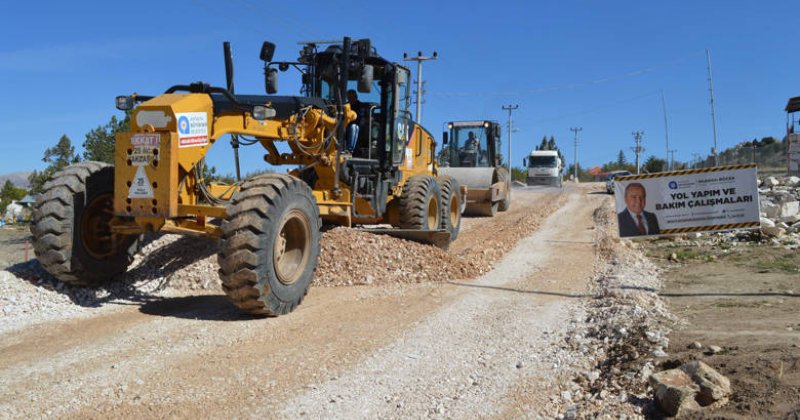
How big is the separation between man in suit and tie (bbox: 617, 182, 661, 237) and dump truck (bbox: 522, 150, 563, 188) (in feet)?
106

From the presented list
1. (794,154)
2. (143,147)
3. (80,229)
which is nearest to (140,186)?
(143,147)

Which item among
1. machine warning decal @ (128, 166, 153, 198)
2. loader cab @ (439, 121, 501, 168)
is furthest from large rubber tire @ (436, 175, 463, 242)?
loader cab @ (439, 121, 501, 168)

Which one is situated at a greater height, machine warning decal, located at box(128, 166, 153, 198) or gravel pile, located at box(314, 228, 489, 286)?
machine warning decal, located at box(128, 166, 153, 198)

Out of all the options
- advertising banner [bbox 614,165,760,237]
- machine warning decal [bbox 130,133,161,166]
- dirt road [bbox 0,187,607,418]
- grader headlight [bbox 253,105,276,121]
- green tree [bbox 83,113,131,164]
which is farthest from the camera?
green tree [bbox 83,113,131,164]

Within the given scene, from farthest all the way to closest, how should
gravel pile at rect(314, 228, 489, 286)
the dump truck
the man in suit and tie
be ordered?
the dump truck
the man in suit and tie
gravel pile at rect(314, 228, 489, 286)

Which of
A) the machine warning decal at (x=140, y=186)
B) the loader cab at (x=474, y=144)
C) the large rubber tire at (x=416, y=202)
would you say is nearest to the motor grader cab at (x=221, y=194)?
the machine warning decal at (x=140, y=186)

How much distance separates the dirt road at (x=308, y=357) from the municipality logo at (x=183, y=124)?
185 centimetres

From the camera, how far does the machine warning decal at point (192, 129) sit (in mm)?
5949

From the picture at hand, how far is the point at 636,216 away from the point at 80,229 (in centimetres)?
784

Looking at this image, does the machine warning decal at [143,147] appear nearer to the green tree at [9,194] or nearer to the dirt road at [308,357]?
the dirt road at [308,357]

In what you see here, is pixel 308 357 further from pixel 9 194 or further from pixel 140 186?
pixel 9 194

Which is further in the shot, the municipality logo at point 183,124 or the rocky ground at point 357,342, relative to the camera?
the municipality logo at point 183,124

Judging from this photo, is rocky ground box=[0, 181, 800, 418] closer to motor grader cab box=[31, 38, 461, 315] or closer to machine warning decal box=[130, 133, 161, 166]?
motor grader cab box=[31, 38, 461, 315]

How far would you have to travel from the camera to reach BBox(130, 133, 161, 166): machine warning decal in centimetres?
588
